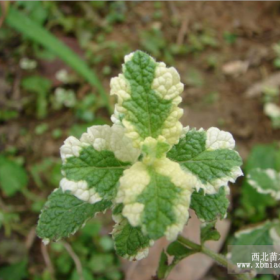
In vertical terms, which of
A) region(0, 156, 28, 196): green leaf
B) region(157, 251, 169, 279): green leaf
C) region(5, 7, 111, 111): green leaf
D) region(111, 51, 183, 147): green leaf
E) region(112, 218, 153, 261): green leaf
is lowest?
region(157, 251, 169, 279): green leaf

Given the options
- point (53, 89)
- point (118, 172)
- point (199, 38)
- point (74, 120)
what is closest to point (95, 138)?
point (118, 172)

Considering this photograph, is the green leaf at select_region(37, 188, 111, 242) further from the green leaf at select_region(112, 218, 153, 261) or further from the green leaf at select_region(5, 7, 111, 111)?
the green leaf at select_region(5, 7, 111, 111)

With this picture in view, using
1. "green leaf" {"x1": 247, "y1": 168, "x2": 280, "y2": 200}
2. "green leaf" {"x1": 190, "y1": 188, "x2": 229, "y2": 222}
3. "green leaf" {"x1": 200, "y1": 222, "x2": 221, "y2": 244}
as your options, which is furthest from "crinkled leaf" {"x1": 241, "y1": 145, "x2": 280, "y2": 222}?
"green leaf" {"x1": 190, "y1": 188, "x2": 229, "y2": 222}

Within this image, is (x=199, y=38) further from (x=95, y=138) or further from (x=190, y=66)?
(x=95, y=138)

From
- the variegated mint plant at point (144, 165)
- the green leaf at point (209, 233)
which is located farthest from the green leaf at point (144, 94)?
the green leaf at point (209, 233)

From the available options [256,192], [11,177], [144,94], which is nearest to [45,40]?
[11,177]

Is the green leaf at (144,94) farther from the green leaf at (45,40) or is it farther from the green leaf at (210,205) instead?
the green leaf at (45,40)

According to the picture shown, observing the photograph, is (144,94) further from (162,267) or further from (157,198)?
(162,267)
